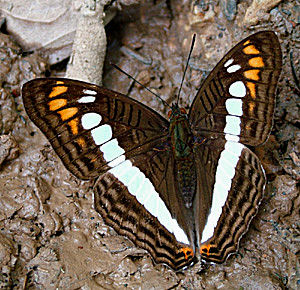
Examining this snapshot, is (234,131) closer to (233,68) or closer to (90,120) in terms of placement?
(233,68)

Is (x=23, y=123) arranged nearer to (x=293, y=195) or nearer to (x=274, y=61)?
(x=274, y=61)

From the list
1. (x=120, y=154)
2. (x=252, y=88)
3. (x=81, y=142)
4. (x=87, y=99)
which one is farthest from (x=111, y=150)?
(x=252, y=88)

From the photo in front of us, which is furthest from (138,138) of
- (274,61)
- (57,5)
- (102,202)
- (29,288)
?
(57,5)

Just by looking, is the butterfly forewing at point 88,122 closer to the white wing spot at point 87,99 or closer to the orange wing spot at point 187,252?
the white wing spot at point 87,99

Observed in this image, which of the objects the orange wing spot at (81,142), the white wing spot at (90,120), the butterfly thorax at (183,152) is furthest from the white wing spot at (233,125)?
the orange wing spot at (81,142)

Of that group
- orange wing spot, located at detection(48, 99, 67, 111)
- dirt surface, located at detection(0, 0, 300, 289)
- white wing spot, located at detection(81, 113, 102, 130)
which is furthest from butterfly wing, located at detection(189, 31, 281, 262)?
orange wing spot, located at detection(48, 99, 67, 111)

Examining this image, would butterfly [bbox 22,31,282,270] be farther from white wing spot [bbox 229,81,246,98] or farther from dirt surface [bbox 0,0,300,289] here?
dirt surface [bbox 0,0,300,289]

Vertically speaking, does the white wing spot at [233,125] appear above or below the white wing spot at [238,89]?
below

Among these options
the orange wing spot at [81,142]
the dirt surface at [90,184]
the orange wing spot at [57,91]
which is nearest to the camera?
the orange wing spot at [57,91]
